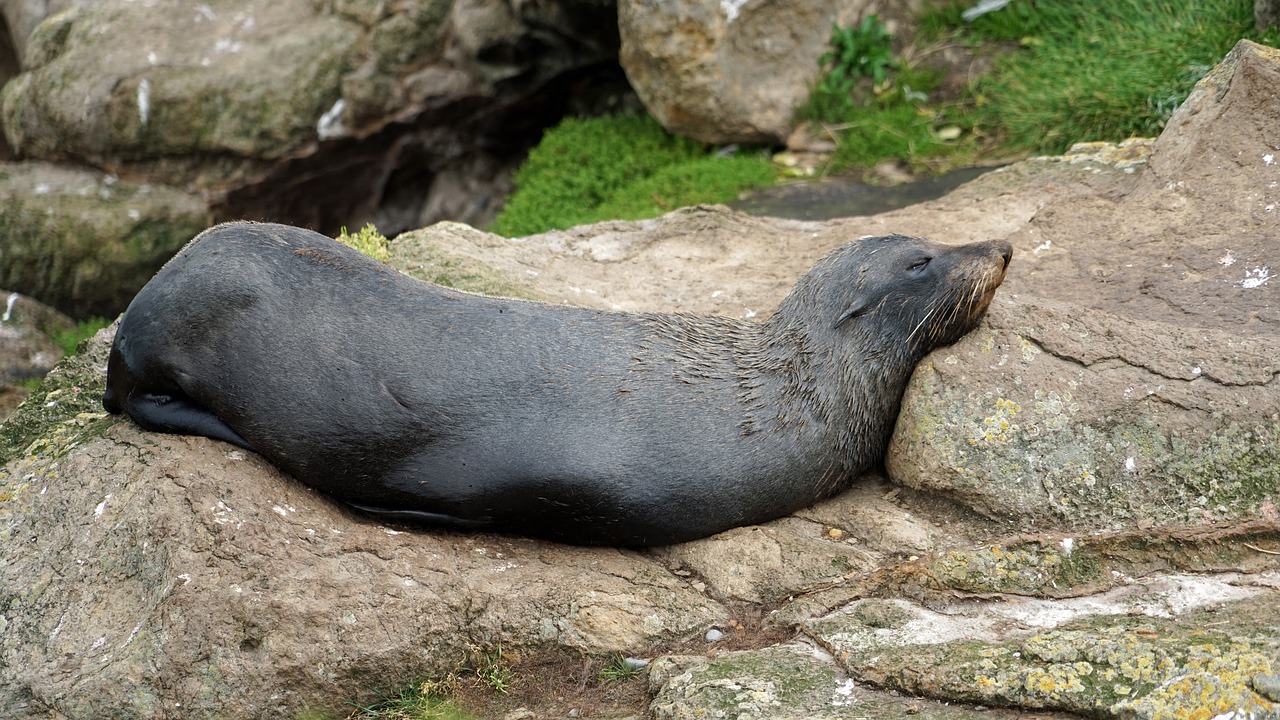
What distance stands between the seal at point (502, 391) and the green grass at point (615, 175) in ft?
14.9

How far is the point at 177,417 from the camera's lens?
464cm

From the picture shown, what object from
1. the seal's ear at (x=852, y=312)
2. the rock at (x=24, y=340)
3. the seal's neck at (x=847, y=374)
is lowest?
the rock at (x=24, y=340)

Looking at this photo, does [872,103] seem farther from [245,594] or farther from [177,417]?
[245,594]

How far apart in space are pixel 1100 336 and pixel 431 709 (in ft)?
9.66

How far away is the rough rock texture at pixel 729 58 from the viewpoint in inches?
372

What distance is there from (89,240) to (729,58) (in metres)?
5.78

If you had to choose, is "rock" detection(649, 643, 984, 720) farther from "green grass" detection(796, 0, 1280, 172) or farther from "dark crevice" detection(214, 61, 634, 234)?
"dark crevice" detection(214, 61, 634, 234)

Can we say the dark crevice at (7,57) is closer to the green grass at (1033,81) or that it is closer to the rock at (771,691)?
the green grass at (1033,81)

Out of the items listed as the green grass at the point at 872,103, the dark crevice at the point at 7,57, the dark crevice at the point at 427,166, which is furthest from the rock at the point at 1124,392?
the dark crevice at the point at 7,57

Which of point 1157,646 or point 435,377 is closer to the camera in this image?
point 1157,646

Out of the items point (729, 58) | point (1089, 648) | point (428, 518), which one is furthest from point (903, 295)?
point (729, 58)

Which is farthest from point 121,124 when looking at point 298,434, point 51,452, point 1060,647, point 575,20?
point 1060,647

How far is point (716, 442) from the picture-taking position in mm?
4539

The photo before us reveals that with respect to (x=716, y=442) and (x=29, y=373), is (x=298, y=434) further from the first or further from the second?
(x=29, y=373)
